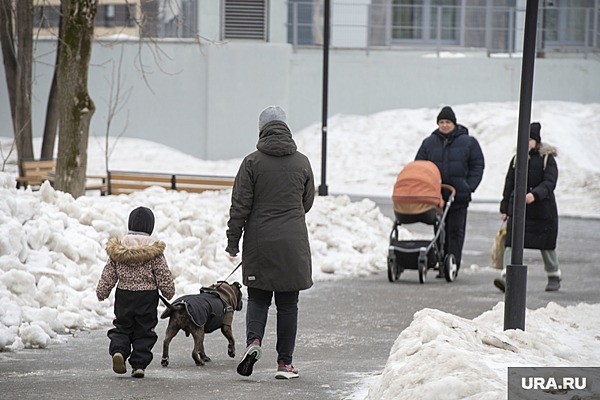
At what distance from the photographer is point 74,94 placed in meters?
15.5

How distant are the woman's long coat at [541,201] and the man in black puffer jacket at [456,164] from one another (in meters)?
1.09

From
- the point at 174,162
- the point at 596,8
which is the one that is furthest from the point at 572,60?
the point at 174,162

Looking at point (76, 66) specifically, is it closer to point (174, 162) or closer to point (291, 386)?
point (291, 386)

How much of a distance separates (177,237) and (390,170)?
19626 mm

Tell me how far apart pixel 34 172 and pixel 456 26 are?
665 inches

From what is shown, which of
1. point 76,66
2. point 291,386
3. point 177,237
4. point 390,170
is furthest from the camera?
point 390,170

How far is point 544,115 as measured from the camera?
3278 cm

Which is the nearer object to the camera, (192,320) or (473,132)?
(192,320)

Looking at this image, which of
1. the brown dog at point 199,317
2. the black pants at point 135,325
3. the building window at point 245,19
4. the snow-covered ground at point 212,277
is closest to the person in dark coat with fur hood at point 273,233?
the brown dog at point 199,317

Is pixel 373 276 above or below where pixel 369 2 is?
below

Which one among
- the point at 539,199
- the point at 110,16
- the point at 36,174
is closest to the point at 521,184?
the point at 539,199

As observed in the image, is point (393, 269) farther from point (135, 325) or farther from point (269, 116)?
point (135, 325)

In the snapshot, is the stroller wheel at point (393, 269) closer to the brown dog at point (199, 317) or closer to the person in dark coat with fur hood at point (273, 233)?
the brown dog at point (199, 317)

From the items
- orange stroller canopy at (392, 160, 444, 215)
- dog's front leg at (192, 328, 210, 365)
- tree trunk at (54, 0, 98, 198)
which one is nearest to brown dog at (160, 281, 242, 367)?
dog's front leg at (192, 328, 210, 365)
